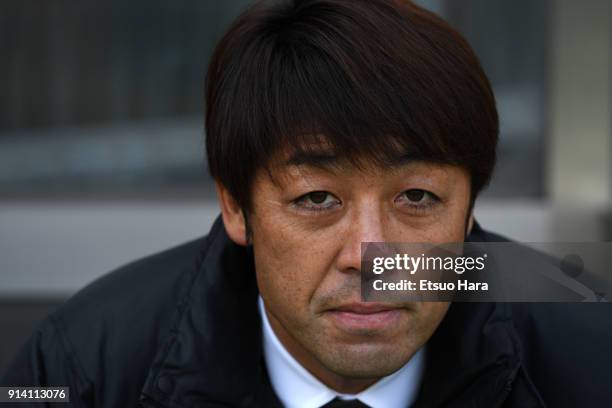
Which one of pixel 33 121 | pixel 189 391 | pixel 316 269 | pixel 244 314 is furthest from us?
pixel 33 121

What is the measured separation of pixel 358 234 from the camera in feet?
7.42

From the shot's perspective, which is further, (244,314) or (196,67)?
(196,67)

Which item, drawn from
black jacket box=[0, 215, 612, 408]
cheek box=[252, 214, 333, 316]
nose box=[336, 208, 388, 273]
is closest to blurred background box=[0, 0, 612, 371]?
black jacket box=[0, 215, 612, 408]

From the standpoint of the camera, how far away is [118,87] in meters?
5.05

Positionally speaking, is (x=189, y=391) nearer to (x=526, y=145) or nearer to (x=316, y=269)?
(x=316, y=269)

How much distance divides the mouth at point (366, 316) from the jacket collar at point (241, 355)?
33 cm

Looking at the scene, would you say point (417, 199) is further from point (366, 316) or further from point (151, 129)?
point (151, 129)

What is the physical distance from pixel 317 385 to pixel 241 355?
0.66ft

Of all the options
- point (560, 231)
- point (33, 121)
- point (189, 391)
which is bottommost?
point (189, 391)

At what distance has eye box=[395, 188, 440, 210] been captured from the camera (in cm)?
232

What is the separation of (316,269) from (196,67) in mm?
2812

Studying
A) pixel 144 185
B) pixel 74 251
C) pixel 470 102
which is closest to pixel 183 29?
pixel 144 185

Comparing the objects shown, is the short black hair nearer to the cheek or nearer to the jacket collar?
the cheek

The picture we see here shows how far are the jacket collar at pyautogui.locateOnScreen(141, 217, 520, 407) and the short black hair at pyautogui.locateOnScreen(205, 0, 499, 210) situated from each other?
296 mm
